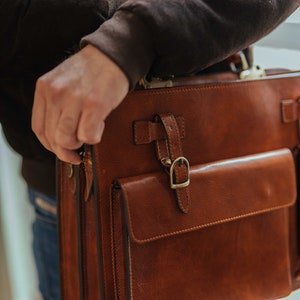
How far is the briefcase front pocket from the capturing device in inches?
21.5

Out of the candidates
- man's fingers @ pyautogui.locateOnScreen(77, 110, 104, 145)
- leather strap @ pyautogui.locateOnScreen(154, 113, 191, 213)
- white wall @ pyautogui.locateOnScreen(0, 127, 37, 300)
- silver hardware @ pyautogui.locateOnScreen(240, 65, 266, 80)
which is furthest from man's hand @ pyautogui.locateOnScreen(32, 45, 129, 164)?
white wall @ pyautogui.locateOnScreen(0, 127, 37, 300)

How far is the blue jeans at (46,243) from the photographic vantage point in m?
0.78

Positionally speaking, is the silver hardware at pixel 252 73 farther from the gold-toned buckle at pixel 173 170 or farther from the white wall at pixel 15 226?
the white wall at pixel 15 226

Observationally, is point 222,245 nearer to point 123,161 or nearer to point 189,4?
point 123,161

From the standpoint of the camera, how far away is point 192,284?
1.98 ft

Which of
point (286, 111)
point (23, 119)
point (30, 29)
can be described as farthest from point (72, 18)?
point (286, 111)

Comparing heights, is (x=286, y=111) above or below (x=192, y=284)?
above

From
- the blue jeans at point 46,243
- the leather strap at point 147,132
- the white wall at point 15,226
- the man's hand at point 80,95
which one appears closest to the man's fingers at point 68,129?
the man's hand at point 80,95

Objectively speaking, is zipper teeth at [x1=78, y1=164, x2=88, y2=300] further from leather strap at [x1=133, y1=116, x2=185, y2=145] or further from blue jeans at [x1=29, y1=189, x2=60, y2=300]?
blue jeans at [x1=29, y1=189, x2=60, y2=300]

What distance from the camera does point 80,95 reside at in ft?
1.42

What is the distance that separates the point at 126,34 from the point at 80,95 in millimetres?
88

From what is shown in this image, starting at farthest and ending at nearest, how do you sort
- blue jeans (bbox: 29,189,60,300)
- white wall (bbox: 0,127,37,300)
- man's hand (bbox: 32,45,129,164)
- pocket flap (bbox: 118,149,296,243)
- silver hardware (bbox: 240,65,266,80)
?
white wall (bbox: 0,127,37,300), blue jeans (bbox: 29,189,60,300), silver hardware (bbox: 240,65,266,80), pocket flap (bbox: 118,149,296,243), man's hand (bbox: 32,45,129,164)

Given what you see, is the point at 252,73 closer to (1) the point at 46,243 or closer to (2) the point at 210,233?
(2) the point at 210,233

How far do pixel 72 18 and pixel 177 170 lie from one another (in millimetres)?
230
